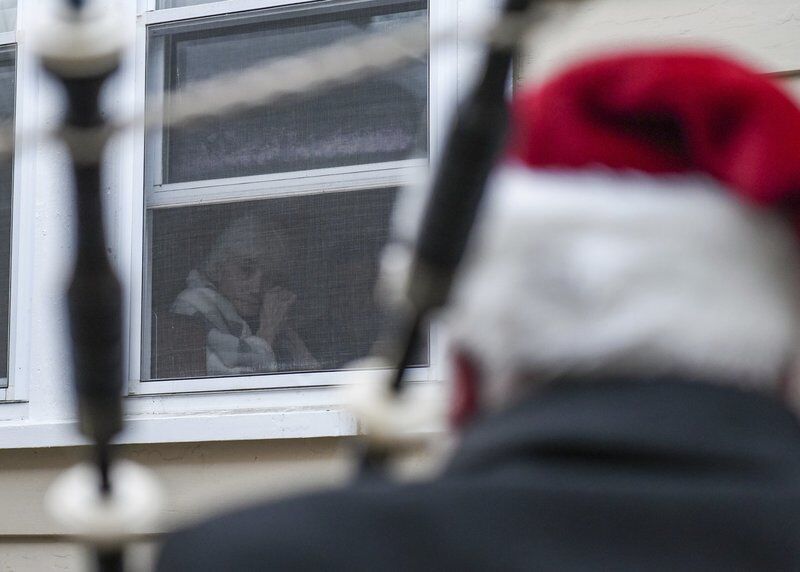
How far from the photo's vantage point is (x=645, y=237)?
0.77 m

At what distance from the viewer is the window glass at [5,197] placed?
2639 mm

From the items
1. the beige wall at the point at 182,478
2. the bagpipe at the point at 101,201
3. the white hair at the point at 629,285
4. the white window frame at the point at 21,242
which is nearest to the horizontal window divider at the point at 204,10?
the white window frame at the point at 21,242

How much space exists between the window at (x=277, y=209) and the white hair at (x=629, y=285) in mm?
1627

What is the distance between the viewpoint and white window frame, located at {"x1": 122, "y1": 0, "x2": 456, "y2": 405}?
2.41m

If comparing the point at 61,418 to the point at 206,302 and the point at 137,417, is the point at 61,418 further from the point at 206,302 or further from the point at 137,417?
the point at 206,302

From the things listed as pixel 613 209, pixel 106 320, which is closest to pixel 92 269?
pixel 106 320

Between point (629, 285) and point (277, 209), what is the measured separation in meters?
1.82

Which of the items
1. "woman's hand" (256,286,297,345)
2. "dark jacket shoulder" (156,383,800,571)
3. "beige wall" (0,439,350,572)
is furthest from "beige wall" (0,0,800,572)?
"dark jacket shoulder" (156,383,800,571)

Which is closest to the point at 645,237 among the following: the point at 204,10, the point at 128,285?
the point at 128,285

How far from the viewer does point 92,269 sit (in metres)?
0.76

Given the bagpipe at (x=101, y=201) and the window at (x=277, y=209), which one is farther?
the window at (x=277, y=209)

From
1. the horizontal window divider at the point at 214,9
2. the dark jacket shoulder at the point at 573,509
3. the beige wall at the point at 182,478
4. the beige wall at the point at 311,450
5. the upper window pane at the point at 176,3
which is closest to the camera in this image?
the dark jacket shoulder at the point at 573,509

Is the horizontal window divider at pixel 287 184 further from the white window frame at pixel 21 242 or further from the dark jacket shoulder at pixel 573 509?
the dark jacket shoulder at pixel 573 509

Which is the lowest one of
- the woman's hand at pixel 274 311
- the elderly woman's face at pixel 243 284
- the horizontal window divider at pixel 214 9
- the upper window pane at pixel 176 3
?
the woman's hand at pixel 274 311
